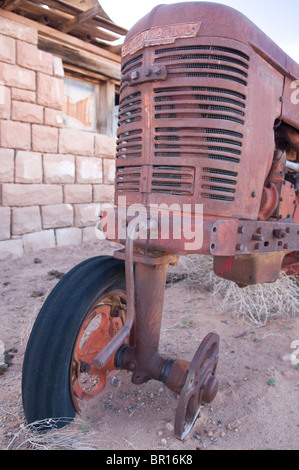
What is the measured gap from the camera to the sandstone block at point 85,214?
17.7ft

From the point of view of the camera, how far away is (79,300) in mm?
1584

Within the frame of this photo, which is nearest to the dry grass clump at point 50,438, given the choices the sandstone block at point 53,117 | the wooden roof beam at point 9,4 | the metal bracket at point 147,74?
the metal bracket at point 147,74

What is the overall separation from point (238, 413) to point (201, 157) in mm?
1245

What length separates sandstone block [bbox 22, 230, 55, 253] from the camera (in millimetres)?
4738

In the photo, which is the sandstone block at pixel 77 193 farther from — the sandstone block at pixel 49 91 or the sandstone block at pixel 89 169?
the sandstone block at pixel 49 91

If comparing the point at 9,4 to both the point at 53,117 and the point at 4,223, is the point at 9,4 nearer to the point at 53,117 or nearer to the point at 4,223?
the point at 53,117

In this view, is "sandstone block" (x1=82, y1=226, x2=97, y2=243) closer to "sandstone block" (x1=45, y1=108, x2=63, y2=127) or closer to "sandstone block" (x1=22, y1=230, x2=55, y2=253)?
"sandstone block" (x1=22, y1=230, x2=55, y2=253)

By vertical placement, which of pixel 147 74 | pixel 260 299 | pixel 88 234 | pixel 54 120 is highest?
pixel 54 120

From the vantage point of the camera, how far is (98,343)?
1.89m

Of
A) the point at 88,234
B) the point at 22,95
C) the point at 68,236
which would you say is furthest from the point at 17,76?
the point at 88,234

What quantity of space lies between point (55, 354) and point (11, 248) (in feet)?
11.0

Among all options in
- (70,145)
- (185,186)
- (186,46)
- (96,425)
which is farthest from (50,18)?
(96,425)

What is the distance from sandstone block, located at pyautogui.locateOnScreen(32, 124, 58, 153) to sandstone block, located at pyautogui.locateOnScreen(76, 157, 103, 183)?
472 mm

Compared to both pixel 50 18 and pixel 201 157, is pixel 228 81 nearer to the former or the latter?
pixel 201 157
